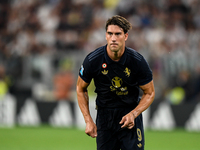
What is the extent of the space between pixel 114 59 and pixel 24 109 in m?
9.09

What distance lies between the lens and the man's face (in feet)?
15.9

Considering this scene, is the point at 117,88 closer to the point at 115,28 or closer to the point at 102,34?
the point at 115,28

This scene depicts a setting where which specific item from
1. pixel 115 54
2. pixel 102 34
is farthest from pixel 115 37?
pixel 102 34

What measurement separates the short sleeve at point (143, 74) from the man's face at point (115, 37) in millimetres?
367

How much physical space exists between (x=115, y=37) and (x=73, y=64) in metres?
9.05

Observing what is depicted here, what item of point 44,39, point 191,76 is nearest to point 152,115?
point 191,76

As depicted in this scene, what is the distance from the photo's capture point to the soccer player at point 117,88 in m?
4.93

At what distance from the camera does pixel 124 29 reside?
16.1 ft

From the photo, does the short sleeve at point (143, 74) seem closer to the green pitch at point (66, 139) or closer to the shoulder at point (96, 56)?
the shoulder at point (96, 56)

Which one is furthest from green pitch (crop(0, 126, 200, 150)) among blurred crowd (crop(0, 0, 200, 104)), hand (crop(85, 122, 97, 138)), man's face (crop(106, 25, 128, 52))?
man's face (crop(106, 25, 128, 52))

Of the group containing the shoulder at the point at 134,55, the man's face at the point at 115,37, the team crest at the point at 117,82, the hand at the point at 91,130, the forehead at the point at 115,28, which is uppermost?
the forehead at the point at 115,28

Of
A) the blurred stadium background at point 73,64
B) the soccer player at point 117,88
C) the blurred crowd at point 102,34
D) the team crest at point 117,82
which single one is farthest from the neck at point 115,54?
the blurred crowd at point 102,34

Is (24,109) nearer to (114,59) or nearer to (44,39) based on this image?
(44,39)

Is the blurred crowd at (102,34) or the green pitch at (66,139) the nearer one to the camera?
the green pitch at (66,139)
